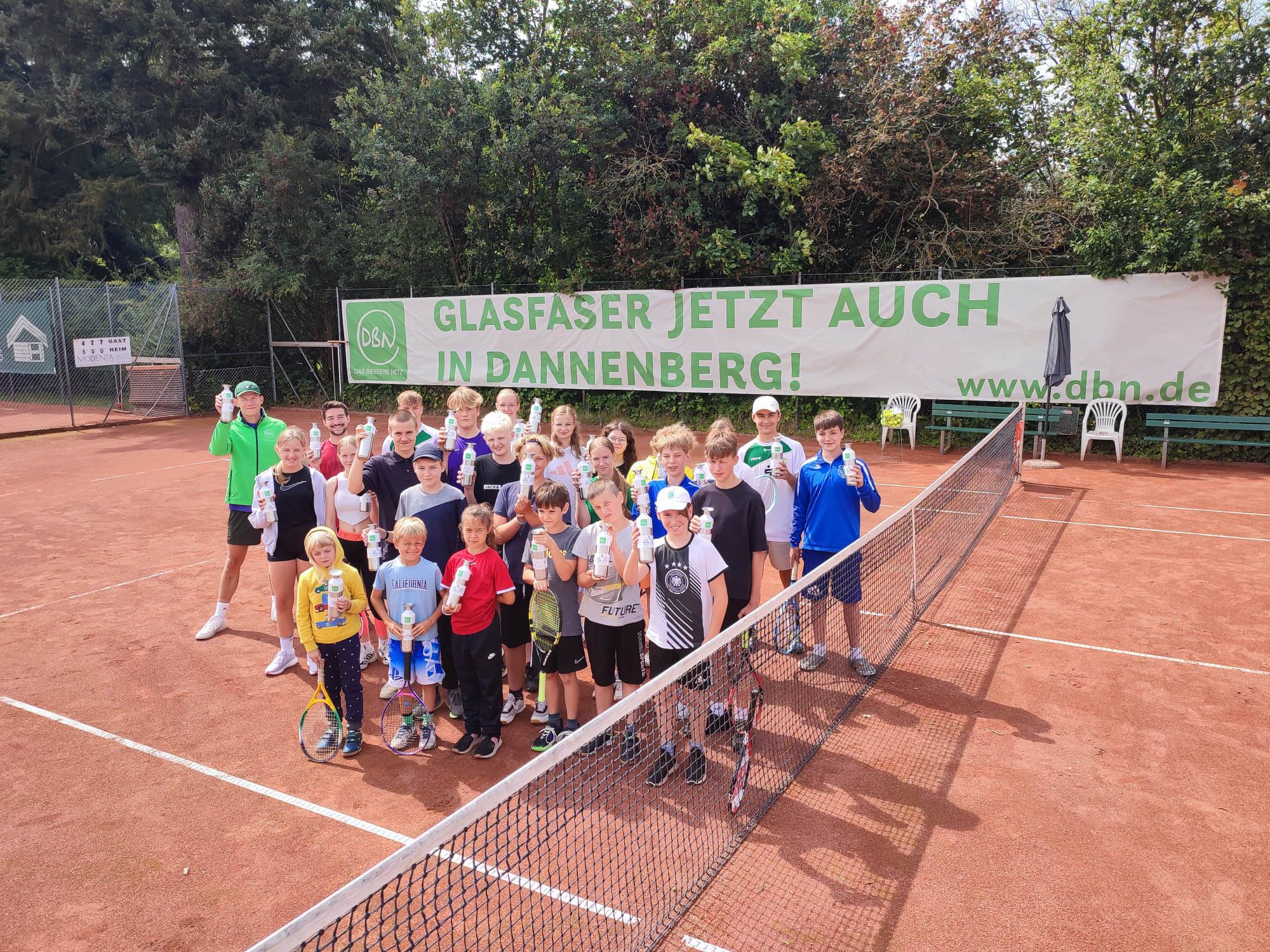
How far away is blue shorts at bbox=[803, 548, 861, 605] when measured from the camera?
5.80 m

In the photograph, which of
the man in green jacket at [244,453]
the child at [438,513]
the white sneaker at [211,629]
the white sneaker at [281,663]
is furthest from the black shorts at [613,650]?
the white sneaker at [211,629]

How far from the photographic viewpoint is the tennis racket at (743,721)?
4484 mm

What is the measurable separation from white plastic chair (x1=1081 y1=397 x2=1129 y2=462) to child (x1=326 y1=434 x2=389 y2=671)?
475 inches

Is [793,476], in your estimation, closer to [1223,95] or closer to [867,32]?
[1223,95]

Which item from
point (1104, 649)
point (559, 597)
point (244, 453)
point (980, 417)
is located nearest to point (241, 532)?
point (244, 453)

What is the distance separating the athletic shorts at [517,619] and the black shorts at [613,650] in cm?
71

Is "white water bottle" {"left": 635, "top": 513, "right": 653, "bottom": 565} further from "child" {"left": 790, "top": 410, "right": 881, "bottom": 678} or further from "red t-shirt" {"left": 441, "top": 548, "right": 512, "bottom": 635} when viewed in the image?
"child" {"left": 790, "top": 410, "right": 881, "bottom": 678}

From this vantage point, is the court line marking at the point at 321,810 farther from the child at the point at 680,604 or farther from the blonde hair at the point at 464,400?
the blonde hair at the point at 464,400

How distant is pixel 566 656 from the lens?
17.0 ft

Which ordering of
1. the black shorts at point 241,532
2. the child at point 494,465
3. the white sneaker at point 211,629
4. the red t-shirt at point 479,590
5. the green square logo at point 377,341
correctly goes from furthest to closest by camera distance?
the green square logo at point 377,341 < the white sneaker at point 211,629 < the black shorts at point 241,532 < the child at point 494,465 < the red t-shirt at point 479,590

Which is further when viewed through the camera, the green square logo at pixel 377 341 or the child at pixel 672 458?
the green square logo at pixel 377 341

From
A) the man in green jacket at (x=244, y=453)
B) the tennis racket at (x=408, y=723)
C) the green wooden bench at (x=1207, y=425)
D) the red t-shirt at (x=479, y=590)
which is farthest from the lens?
the green wooden bench at (x=1207, y=425)

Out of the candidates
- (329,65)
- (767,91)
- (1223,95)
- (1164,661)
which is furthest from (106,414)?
(1223,95)

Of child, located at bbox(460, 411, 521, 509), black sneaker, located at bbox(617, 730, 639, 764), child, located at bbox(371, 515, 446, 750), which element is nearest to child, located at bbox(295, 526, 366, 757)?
child, located at bbox(371, 515, 446, 750)
